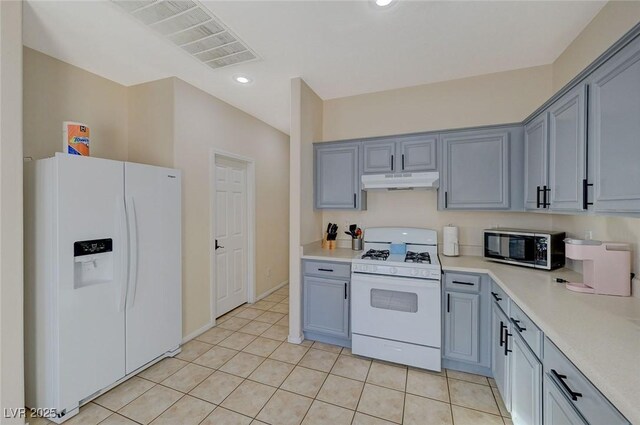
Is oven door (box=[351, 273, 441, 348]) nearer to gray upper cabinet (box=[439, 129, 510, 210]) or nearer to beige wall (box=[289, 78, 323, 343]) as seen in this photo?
beige wall (box=[289, 78, 323, 343])

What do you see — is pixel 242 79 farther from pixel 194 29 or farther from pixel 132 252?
pixel 132 252

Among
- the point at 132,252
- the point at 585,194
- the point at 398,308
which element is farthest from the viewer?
the point at 398,308

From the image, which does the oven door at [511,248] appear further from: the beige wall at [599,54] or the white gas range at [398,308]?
the white gas range at [398,308]

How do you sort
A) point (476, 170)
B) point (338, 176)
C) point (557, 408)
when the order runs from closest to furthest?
point (557, 408), point (476, 170), point (338, 176)

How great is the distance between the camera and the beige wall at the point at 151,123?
2.77m

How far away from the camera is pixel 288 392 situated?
6.89ft

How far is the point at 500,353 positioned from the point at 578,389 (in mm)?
1118

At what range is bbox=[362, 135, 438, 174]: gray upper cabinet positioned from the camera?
2705mm

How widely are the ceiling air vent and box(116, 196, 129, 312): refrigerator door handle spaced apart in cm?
135

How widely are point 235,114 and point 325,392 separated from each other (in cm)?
337

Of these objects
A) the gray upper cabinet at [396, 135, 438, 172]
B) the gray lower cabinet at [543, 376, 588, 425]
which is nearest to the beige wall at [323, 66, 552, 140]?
the gray upper cabinet at [396, 135, 438, 172]

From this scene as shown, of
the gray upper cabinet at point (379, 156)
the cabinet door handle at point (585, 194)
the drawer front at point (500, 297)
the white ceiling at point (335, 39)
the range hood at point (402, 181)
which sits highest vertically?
the white ceiling at point (335, 39)

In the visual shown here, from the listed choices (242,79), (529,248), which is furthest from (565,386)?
(242,79)

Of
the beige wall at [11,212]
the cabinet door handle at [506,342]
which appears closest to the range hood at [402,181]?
the cabinet door handle at [506,342]
